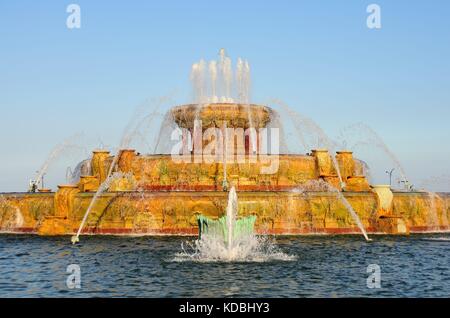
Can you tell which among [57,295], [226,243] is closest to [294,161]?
[226,243]

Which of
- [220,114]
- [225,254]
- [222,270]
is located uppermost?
[220,114]

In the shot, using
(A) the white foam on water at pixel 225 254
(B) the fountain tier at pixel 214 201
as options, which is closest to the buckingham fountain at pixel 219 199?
(B) the fountain tier at pixel 214 201

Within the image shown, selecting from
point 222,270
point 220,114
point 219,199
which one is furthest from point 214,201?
point 220,114

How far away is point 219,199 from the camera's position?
24.1 metres

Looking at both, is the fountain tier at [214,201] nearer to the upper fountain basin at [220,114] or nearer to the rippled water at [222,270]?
the rippled water at [222,270]

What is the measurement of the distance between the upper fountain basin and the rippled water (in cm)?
1258

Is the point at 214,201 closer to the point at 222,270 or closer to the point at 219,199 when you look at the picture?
the point at 219,199

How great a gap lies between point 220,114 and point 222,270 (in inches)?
739

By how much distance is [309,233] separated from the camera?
24234 mm

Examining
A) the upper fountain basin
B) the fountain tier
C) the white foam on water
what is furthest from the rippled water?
the upper fountain basin

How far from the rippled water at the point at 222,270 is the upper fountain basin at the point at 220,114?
12578 millimetres

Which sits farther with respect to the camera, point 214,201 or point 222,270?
point 214,201
